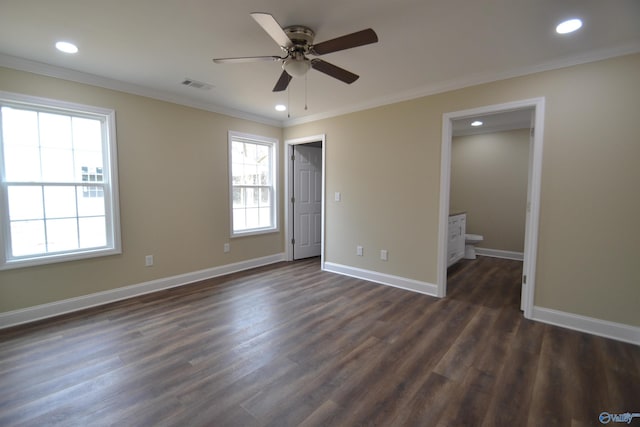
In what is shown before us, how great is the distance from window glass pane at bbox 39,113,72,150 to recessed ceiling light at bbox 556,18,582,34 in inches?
184

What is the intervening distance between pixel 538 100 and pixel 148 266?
15.8 feet

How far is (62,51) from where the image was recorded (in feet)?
8.43

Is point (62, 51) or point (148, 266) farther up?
point (62, 51)

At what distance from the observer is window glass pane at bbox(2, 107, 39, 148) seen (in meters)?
2.71

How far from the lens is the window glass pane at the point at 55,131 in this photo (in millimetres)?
2922

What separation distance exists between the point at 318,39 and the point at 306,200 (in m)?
3.43

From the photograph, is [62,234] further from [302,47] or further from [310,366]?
[302,47]

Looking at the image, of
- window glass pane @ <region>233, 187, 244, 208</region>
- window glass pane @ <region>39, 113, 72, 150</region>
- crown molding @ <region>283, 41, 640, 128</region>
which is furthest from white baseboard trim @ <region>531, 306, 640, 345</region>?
window glass pane @ <region>39, 113, 72, 150</region>

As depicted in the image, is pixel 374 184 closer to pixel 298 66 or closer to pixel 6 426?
pixel 298 66

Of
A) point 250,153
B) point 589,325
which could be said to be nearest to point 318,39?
point 250,153

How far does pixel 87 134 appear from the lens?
3.18 m

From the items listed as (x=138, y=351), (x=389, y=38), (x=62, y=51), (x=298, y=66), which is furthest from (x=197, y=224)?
(x=389, y=38)

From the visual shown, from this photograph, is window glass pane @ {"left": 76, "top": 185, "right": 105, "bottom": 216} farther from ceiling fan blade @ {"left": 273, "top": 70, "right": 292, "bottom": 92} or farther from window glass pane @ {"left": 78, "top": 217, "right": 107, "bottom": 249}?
ceiling fan blade @ {"left": 273, "top": 70, "right": 292, "bottom": 92}

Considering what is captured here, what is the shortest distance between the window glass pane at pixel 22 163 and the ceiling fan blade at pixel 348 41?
303 cm
